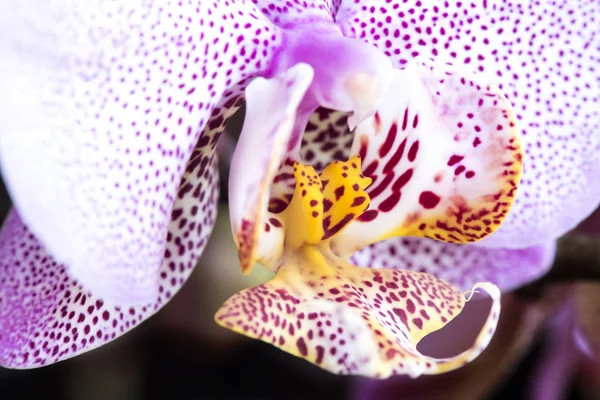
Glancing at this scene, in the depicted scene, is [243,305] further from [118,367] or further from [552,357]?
[118,367]

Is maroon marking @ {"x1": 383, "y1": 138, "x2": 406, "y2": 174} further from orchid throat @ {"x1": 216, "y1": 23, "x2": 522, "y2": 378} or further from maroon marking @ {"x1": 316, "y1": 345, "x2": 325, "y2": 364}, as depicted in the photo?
maroon marking @ {"x1": 316, "y1": 345, "x2": 325, "y2": 364}

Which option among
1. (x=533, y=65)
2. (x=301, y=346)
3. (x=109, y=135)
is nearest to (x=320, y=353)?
(x=301, y=346)

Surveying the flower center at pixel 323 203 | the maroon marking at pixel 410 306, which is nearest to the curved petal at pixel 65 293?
the flower center at pixel 323 203

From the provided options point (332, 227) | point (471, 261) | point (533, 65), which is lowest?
point (471, 261)

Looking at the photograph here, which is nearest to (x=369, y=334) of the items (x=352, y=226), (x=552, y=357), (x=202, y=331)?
(x=352, y=226)

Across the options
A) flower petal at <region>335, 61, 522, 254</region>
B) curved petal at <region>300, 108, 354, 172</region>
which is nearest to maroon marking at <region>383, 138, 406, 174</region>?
flower petal at <region>335, 61, 522, 254</region>

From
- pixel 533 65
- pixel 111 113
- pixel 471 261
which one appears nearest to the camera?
pixel 111 113

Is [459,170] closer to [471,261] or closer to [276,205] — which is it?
[276,205]
